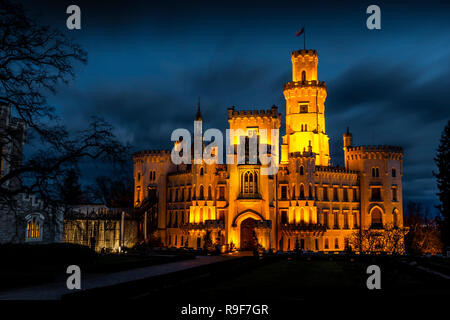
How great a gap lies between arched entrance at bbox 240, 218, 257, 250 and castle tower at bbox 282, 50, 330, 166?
50.6 feet

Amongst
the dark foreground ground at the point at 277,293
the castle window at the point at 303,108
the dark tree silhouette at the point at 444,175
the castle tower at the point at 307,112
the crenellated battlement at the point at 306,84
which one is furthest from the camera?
the castle window at the point at 303,108

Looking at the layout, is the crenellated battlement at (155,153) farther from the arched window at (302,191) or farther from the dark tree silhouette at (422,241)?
the dark tree silhouette at (422,241)

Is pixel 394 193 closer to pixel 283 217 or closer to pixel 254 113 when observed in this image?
pixel 283 217

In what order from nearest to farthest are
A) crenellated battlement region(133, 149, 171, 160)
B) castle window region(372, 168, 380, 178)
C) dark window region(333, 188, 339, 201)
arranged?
dark window region(333, 188, 339, 201) → castle window region(372, 168, 380, 178) → crenellated battlement region(133, 149, 171, 160)

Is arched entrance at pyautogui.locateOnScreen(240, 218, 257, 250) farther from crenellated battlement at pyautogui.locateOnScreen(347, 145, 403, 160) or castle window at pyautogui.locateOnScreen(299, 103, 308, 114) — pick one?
crenellated battlement at pyautogui.locateOnScreen(347, 145, 403, 160)

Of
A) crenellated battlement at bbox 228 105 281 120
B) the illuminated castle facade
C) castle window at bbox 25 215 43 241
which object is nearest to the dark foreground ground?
castle window at bbox 25 215 43 241

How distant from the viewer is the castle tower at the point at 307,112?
66.4 meters

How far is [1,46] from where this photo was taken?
16797mm

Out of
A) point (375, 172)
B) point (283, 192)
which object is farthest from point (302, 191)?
point (375, 172)

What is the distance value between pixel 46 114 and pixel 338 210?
51.4 metres

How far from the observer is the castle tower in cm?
6638

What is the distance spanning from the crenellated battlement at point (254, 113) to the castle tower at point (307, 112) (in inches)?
371

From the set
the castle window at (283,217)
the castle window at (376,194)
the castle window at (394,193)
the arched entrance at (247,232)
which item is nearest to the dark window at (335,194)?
the castle window at (376,194)

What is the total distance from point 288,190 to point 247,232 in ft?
25.6
